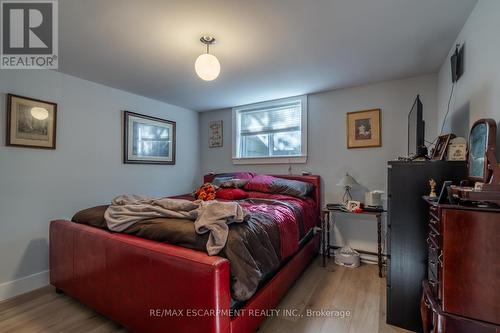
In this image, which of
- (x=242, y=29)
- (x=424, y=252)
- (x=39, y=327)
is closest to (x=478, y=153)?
(x=424, y=252)

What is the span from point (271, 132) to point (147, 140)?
1.90 m

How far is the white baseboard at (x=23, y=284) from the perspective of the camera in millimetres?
2164

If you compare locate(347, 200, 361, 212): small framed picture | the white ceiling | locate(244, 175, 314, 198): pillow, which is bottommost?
locate(347, 200, 361, 212): small framed picture

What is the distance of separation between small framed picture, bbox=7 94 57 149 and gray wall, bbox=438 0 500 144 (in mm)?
3689

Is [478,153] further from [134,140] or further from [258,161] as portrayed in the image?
[134,140]

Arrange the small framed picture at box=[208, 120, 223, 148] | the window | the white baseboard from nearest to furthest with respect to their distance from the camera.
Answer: the white baseboard < the window < the small framed picture at box=[208, 120, 223, 148]

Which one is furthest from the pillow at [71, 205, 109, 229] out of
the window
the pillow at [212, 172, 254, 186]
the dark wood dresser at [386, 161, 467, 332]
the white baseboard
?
the window

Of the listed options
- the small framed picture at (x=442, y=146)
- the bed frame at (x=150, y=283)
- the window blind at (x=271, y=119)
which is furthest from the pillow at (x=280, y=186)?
the small framed picture at (x=442, y=146)

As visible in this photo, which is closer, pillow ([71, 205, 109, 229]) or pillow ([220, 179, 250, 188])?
pillow ([71, 205, 109, 229])

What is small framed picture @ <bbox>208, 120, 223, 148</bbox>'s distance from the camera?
4.23 m

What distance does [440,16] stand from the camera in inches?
65.9

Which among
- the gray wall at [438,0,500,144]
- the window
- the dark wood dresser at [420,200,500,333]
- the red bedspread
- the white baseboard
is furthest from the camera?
the window

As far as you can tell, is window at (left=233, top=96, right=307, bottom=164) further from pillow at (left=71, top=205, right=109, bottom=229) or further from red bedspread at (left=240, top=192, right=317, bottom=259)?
pillow at (left=71, top=205, right=109, bottom=229)

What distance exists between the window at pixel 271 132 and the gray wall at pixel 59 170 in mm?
1442
